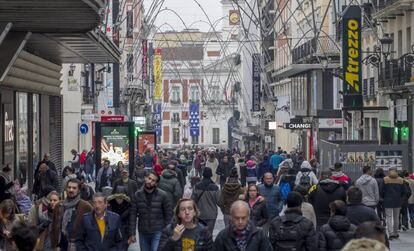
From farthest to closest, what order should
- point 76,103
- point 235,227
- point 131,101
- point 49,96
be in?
point 131,101 → point 76,103 → point 49,96 → point 235,227

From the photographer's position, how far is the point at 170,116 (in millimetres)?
173375

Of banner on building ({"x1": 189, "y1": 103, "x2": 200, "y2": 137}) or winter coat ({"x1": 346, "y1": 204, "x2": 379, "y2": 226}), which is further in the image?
banner on building ({"x1": 189, "y1": 103, "x2": 200, "y2": 137})

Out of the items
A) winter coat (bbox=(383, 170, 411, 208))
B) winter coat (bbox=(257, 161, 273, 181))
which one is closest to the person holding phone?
winter coat (bbox=(383, 170, 411, 208))

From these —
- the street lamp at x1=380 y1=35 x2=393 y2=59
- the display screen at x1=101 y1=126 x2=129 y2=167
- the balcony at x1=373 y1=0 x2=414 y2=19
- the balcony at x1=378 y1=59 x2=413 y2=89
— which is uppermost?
the balcony at x1=373 y1=0 x2=414 y2=19

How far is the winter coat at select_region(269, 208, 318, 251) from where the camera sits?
1274 cm

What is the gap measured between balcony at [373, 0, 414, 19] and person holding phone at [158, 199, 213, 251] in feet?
98.3

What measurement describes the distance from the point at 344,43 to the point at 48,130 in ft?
46.9

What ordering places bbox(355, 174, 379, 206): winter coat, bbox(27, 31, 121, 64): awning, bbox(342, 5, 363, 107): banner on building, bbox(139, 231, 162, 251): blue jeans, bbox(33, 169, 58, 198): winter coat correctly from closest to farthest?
bbox(139, 231, 162, 251): blue jeans → bbox(355, 174, 379, 206): winter coat → bbox(27, 31, 121, 64): awning → bbox(33, 169, 58, 198): winter coat → bbox(342, 5, 363, 107): banner on building

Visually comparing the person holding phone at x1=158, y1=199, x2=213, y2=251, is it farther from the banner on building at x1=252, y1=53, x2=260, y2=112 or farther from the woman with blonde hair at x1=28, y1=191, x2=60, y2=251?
the banner on building at x1=252, y1=53, x2=260, y2=112

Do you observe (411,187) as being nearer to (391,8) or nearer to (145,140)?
(391,8)

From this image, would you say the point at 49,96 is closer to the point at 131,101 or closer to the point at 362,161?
the point at 362,161

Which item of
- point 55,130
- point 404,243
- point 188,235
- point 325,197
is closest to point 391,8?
point 55,130

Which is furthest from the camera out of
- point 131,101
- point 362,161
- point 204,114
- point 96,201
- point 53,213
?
point 204,114

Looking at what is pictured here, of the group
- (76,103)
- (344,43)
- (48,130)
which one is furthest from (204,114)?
(48,130)
